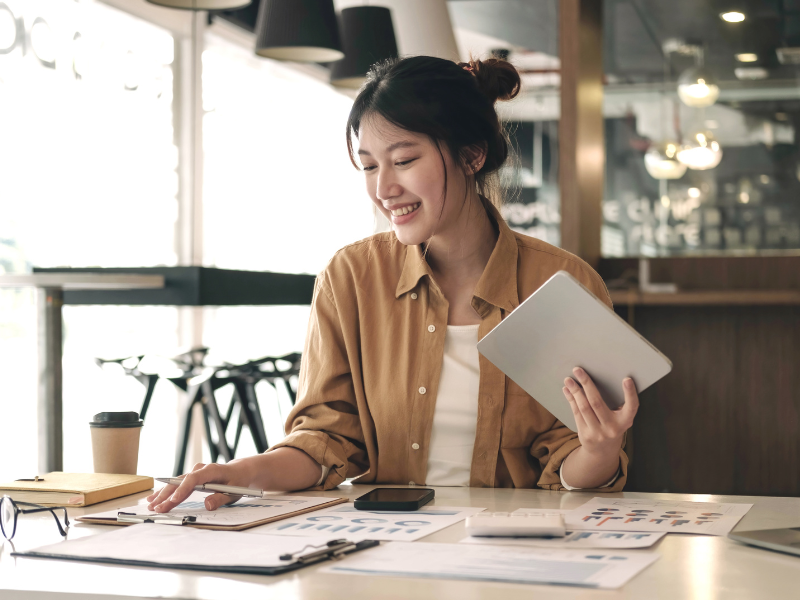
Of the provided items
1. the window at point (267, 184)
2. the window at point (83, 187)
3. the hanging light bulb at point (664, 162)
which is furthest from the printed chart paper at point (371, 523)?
the window at point (267, 184)

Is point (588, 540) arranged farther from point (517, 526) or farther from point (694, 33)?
point (694, 33)

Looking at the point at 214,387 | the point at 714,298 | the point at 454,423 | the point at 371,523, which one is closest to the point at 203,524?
the point at 371,523

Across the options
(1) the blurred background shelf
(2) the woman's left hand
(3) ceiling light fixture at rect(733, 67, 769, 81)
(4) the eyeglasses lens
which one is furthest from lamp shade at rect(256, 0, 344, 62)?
(4) the eyeglasses lens

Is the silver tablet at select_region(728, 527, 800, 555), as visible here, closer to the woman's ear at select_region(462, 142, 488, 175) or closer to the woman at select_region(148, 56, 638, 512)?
the woman at select_region(148, 56, 638, 512)

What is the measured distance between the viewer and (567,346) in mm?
1162

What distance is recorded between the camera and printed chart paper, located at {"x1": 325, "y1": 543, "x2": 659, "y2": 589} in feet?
2.65

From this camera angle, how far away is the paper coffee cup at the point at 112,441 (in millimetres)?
1447

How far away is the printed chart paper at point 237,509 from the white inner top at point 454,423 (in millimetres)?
324

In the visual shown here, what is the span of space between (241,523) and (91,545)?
0.18 metres

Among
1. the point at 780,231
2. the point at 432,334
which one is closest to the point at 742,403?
the point at 780,231

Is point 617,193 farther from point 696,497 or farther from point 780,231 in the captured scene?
point 696,497

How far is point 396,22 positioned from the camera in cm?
383

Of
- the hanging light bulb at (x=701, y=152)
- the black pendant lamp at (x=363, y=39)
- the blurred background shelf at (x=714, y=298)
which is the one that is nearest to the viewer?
the blurred background shelf at (x=714, y=298)

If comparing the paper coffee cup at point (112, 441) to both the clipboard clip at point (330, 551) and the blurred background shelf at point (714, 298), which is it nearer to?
the clipboard clip at point (330, 551)
